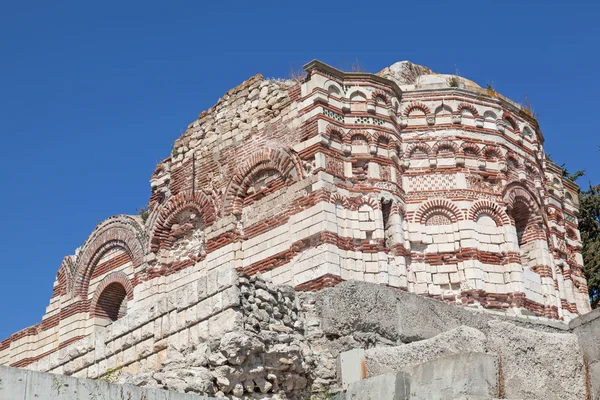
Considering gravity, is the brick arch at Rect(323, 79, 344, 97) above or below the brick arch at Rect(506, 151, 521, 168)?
above

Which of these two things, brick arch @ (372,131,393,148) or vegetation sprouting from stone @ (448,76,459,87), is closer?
brick arch @ (372,131,393,148)

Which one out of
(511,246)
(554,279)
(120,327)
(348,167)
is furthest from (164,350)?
Answer: (554,279)

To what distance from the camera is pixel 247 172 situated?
1630cm

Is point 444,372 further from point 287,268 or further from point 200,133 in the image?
point 200,133

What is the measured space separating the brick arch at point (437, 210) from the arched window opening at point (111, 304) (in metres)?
6.96

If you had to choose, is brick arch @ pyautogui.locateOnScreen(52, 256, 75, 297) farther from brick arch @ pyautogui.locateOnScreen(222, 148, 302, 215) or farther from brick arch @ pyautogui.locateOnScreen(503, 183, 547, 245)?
brick arch @ pyautogui.locateOnScreen(503, 183, 547, 245)

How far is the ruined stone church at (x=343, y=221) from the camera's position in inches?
468

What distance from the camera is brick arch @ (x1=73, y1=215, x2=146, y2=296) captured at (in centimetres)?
1859

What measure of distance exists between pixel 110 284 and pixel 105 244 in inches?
44.2

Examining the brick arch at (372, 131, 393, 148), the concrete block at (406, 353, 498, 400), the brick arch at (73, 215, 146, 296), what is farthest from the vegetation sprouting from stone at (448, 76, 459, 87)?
the concrete block at (406, 353, 498, 400)

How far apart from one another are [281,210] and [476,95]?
4.72 metres

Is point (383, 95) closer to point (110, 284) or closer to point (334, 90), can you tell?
point (334, 90)

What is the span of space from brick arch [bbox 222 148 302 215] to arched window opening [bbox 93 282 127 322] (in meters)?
4.19

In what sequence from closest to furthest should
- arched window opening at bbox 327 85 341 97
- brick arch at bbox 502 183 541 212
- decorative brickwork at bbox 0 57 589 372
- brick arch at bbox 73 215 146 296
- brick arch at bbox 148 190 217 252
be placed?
decorative brickwork at bbox 0 57 589 372, arched window opening at bbox 327 85 341 97, brick arch at bbox 502 183 541 212, brick arch at bbox 148 190 217 252, brick arch at bbox 73 215 146 296
